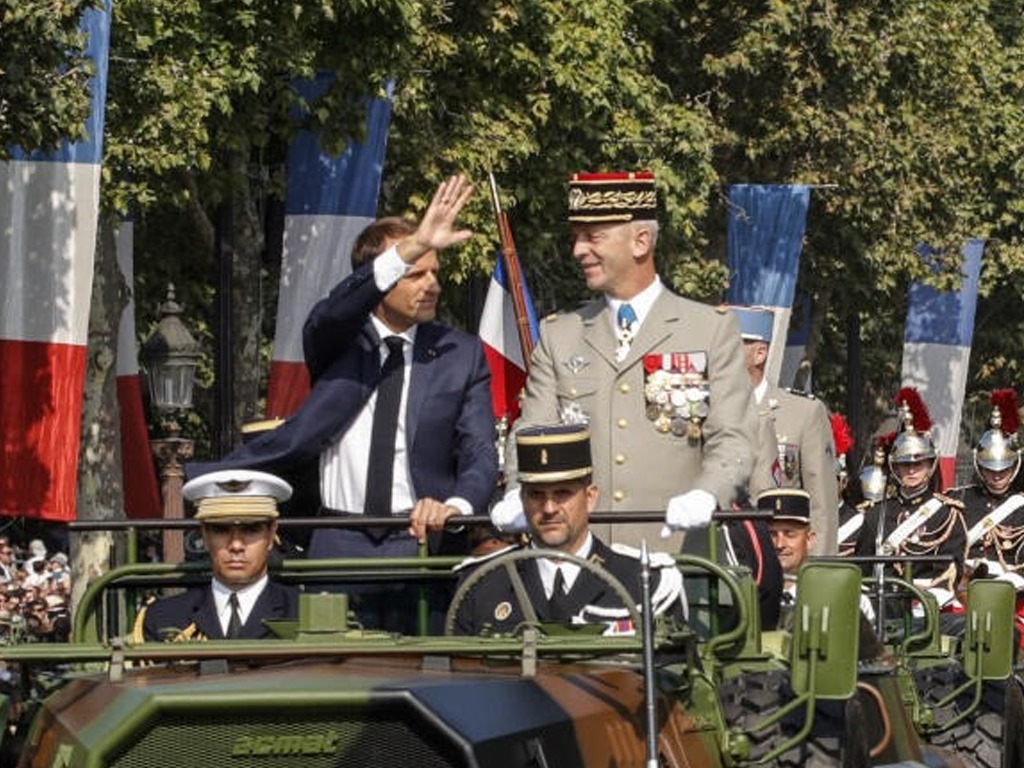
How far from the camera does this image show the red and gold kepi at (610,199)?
11.1 metres

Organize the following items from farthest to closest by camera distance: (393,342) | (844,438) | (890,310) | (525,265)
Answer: (890,310)
(525,265)
(844,438)
(393,342)

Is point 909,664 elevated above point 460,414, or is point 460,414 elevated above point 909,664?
point 460,414

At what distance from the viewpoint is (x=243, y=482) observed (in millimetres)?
10367

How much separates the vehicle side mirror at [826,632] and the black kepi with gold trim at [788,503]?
594cm

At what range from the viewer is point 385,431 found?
1128 cm

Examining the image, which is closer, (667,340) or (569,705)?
(569,705)

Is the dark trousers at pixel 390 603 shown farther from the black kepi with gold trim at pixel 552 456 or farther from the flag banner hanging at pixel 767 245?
the flag banner hanging at pixel 767 245

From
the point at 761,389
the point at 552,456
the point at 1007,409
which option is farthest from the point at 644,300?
the point at 1007,409

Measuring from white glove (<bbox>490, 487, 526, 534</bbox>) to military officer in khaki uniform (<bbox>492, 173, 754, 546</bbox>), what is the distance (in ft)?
2.35

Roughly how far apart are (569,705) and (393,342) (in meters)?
3.30

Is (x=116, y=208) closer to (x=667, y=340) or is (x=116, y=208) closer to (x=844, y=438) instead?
(x=844, y=438)

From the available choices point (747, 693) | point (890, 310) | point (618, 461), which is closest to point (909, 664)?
point (618, 461)

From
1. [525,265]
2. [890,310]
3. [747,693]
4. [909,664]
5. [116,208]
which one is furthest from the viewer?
[890,310]

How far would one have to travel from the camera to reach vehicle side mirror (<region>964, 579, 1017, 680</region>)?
44.9ft
